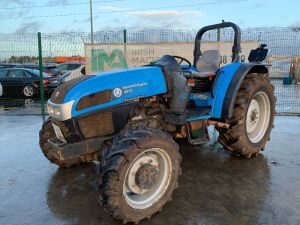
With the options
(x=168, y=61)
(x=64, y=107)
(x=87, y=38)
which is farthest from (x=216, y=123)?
(x=87, y=38)

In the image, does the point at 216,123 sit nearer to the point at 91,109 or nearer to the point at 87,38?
the point at 91,109

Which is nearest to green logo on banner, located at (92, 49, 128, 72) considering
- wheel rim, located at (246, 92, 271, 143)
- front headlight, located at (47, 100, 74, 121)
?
wheel rim, located at (246, 92, 271, 143)

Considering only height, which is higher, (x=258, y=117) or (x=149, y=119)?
(x=149, y=119)

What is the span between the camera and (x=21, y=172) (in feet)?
17.0

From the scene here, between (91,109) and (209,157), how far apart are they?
7.47ft

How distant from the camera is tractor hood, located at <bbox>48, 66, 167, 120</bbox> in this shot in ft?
13.1

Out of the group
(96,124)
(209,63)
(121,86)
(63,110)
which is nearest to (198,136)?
(209,63)

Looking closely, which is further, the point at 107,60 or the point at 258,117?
the point at 107,60

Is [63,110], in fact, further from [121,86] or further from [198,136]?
[198,136]

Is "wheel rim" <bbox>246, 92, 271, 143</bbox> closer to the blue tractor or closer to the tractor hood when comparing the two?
the blue tractor

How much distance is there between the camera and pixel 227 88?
5.01 metres

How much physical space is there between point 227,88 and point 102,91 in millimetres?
1803

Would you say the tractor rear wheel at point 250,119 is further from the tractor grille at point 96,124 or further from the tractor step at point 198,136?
the tractor grille at point 96,124

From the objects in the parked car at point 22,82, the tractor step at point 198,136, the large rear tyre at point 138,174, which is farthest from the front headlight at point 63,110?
the parked car at point 22,82
